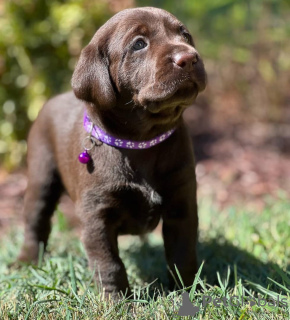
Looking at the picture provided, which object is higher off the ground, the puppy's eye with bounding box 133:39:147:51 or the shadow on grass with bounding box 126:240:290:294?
the puppy's eye with bounding box 133:39:147:51

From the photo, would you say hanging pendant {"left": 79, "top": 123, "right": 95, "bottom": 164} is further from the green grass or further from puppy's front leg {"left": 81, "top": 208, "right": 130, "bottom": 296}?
the green grass

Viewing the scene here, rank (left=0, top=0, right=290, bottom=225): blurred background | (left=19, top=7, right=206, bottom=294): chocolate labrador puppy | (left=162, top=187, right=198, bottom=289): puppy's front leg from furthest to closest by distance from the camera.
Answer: (left=0, top=0, right=290, bottom=225): blurred background, (left=162, top=187, right=198, bottom=289): puppy's front leg, (left=19, top=7, right=206, bottom=294): chocolate labrador puppy

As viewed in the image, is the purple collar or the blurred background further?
the blurred background

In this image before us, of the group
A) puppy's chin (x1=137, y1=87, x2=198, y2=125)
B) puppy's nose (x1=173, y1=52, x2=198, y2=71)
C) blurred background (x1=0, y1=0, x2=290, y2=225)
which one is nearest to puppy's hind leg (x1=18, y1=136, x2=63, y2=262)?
puppy's chin (x1=137, y1=87, x2=198, y2=125)

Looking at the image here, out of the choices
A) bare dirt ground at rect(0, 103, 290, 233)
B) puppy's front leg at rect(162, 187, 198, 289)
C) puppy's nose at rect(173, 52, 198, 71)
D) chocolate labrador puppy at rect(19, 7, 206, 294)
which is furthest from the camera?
bare dirt ground at rect(0, 103, 290, 233)

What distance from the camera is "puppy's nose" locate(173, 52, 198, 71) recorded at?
2631 millimetres

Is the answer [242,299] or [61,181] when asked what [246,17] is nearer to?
[61,181]

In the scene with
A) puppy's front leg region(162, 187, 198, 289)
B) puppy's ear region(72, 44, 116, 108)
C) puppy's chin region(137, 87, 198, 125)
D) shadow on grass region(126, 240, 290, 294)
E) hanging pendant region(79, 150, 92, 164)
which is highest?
puppy's ear region(72, 44, 116, 108)

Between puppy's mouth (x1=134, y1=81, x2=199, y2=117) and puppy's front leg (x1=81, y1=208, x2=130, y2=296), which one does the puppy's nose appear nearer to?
puppy's mouth (x1=134, y1=81, x2=199, y2=117)

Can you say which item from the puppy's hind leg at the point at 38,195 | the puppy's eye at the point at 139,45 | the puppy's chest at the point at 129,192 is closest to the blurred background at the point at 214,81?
the puppy's hind leg at the point at 38,195

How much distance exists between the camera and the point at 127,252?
13.7 ft

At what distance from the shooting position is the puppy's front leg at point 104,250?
299 centimetres

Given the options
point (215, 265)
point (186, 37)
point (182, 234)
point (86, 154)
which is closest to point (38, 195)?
point (86, 154)

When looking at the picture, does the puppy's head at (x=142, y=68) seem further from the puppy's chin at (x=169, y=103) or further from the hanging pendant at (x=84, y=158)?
the hanging pendant at (x=84, y=158)
